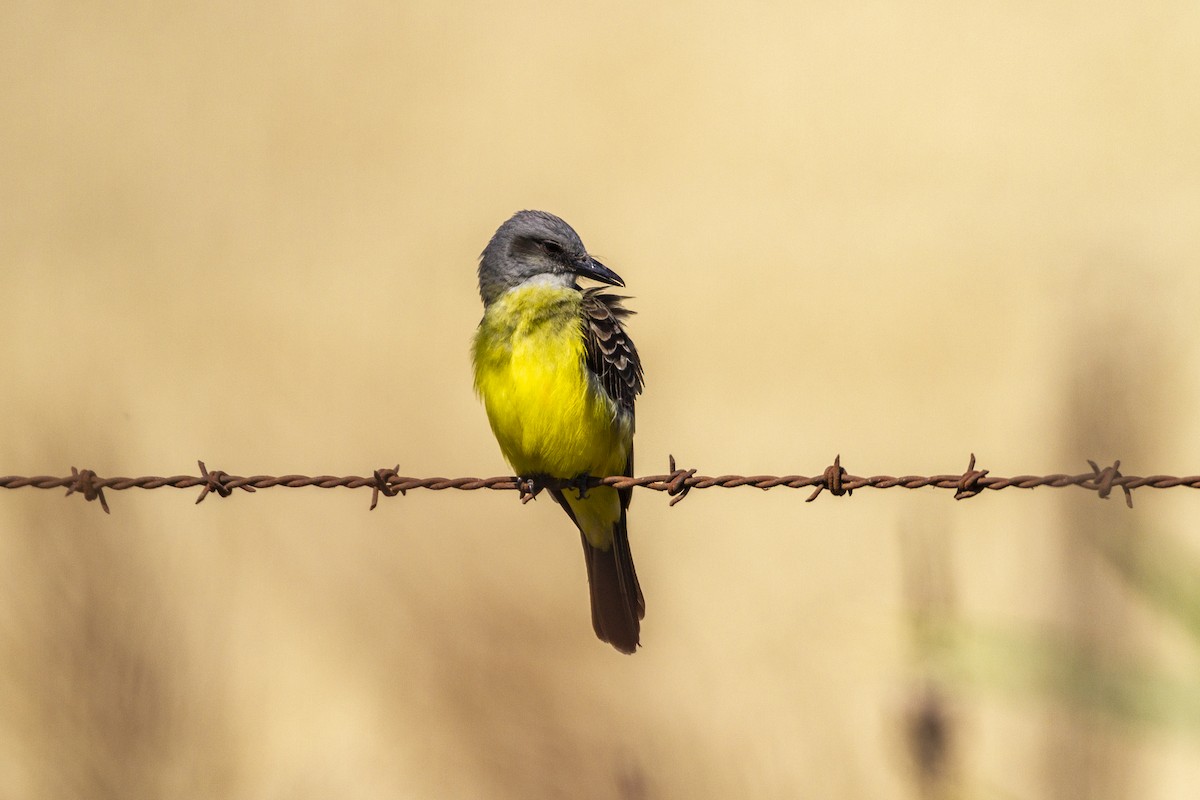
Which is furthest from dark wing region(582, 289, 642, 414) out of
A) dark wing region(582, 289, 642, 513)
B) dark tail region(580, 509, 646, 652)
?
dark tail region(580, 509, 646, 652)

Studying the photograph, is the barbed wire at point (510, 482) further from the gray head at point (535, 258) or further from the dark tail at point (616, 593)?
the gray head at point (535, 258)

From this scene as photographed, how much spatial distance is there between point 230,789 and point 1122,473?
4.34 metres

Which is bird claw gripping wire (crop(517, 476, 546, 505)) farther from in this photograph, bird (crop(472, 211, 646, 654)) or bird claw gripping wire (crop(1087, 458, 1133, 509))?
bird claw gripping wire (crop(1087, 458, 1133, 509))

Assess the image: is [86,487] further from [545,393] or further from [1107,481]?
[1107,481]

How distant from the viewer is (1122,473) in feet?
11.3

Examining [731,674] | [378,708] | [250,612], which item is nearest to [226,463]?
[250,612]

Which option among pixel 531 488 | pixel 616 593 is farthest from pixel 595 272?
pixel 616 593

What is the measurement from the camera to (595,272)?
233 inches

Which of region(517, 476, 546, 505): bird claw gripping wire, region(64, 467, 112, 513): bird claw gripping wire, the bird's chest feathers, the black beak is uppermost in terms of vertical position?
the black beak

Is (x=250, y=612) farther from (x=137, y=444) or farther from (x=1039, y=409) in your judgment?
(x=1039, y=409)

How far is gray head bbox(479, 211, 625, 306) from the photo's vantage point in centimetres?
589

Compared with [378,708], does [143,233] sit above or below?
above

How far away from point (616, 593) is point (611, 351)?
1.06 metres

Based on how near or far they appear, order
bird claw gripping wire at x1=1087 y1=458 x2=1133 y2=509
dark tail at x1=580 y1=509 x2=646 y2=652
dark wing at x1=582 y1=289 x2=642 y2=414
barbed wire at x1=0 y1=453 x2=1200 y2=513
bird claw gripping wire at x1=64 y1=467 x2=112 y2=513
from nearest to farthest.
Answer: bird claw gripping wire at x1=1087 y1=458 x2=1133 y2=509
barbed wire at x1=0 y1=453 x2=1200 y2=513
bird claw gripping wire at x1=64 y1=467 x2=112 y2=513
dark wing at x1=582 y1=289 x2=642 y2=414
dark tail at x1=580 y1=509 x2=646 y2=652
